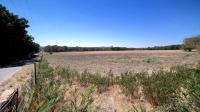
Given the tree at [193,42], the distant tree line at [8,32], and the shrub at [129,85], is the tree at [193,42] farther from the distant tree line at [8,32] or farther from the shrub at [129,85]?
the shrub at [129,85]

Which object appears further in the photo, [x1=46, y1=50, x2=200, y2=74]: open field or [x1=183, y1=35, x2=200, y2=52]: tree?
[x1=183, y1=35, x2=200, y2=52]: tree

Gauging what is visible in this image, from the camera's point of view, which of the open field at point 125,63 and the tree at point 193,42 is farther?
the tree at point 193,42

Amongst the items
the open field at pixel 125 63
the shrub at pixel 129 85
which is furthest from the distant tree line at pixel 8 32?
the shrub at pixel 129 85

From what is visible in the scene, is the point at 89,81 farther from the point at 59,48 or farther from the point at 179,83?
the point at 59,48

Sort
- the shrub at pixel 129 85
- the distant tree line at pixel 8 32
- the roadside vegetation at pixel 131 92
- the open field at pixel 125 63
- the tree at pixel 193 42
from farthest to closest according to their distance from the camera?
1. the tree at pixel 193 42
2. the distant tree line at pixel 8 32
3. the open field at pixel 125 63
4. the shrub at pixel 129 85
5. the roadside vegetation at pixel 131 92

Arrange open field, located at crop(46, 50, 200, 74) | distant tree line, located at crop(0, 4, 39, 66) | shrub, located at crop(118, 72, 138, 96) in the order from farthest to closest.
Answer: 1. distant tree line, located at crop(0, 4, 39, 66)
2. open field, located at crop(46, 50, 200, 74)
3. shrub, located at crop(118, 72, 138, 96)

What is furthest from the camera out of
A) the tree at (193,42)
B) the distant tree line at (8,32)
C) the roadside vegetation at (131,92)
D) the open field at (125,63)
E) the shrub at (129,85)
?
the tree at (193,42)

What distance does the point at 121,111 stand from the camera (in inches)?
332

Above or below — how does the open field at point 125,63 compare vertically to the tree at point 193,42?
below

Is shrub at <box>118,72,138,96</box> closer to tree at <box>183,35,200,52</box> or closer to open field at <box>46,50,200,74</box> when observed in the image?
open field at <box>46,50,200,74</box>

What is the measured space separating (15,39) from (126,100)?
149ft

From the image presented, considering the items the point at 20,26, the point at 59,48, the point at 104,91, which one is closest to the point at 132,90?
the point at 104,91

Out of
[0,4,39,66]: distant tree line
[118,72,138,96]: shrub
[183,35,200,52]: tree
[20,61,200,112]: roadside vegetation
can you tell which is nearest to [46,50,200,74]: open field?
[118,72,138,96]: shrub

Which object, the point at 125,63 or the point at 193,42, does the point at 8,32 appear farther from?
the point at 193,42
